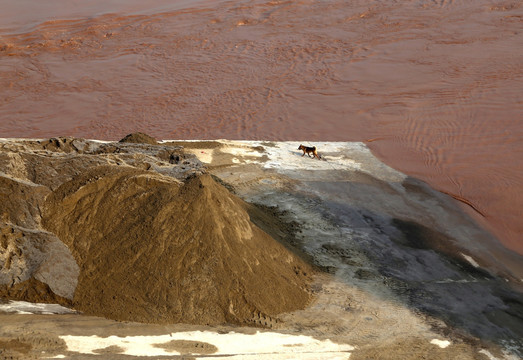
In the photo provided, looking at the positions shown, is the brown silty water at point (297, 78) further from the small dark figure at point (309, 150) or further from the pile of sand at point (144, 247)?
the pile of sand at point (144, 247)

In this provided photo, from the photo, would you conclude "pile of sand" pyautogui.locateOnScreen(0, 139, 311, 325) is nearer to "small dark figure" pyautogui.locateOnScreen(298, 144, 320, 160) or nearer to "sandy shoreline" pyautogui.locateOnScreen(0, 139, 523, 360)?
"sandy shoreline" pyautogui.locateOnScreen(0, 139, 523, 360)

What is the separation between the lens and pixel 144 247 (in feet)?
23.5

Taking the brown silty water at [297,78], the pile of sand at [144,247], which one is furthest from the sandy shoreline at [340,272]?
the brown silty water at [297,78]

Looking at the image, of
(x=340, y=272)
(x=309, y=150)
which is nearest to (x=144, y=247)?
(x=340, y=272)

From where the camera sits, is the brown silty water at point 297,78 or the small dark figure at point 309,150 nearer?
the small dark figure at point 309,150

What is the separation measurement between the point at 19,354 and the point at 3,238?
1600 mm

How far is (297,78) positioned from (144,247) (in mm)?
14914

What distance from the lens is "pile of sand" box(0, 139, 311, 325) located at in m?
6.80

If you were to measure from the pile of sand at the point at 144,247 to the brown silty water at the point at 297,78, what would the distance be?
6.83 meters

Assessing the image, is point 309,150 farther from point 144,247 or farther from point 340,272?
point 144,247

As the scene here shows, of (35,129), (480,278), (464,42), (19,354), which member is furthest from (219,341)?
(464,42)

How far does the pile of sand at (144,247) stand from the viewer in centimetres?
680

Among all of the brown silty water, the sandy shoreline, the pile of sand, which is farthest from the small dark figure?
the pile of sand

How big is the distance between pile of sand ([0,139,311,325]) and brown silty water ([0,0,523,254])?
6827mm
